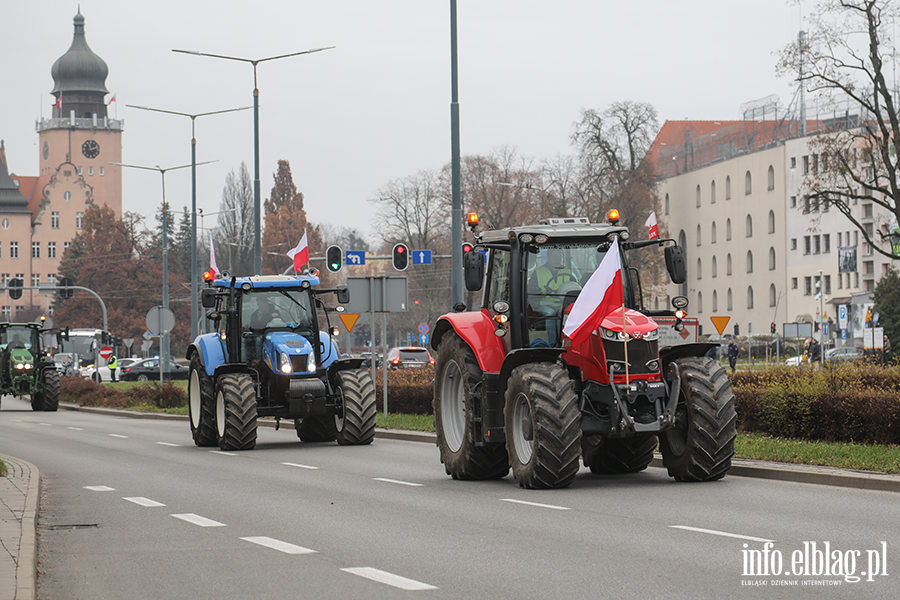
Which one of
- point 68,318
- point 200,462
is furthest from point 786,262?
point 200,462

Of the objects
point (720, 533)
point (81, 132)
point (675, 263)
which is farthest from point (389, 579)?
point (81, 132)

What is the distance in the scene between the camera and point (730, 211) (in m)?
117

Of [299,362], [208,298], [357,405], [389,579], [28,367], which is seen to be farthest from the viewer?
[28,367]

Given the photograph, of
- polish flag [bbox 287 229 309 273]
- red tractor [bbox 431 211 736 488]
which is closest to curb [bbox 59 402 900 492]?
red tractor [bbox 431 211 736 488]

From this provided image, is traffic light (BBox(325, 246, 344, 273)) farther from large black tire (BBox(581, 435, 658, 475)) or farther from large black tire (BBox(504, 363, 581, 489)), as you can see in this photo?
large black tire (BBox(504, 363, 581, 489))

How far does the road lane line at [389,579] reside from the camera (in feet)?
27.1

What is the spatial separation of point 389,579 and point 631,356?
18.9 ft

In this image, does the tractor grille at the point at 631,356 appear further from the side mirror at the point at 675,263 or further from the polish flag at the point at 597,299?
the side mirror at the point at 675,263

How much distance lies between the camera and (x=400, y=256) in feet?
86.5

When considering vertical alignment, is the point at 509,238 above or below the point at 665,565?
above

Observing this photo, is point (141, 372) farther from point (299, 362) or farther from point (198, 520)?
point (198, 520)

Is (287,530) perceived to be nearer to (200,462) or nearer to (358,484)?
(358,484)

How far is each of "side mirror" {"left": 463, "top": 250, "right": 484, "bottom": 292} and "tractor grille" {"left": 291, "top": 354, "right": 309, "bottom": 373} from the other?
24.5ft

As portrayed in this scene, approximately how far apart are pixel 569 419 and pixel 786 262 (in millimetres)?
99392
